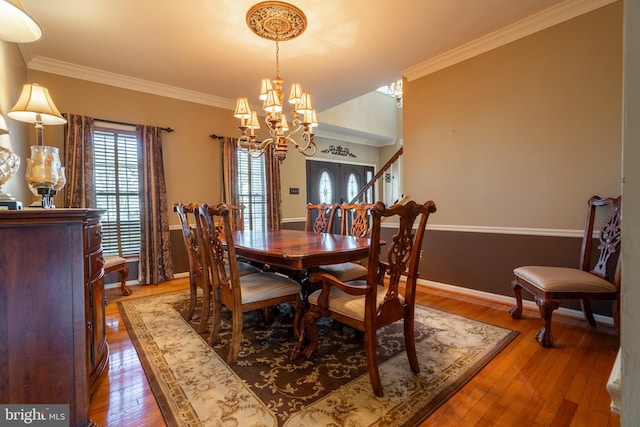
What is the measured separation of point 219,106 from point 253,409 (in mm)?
4261

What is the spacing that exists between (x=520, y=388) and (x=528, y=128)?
2353 mm

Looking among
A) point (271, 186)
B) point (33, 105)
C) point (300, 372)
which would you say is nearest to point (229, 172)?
point (271, 186)

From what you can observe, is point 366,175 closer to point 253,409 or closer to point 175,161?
point 175,161

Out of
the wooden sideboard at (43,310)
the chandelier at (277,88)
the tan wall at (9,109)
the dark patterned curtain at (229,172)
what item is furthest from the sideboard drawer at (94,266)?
the dark patterned curtain at (229,172)

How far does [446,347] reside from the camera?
208cm

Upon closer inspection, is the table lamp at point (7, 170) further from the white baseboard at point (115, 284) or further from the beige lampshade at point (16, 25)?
the white baseboard at point (115, 284)

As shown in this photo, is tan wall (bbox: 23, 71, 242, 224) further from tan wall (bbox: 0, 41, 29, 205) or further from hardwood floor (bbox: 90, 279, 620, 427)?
hardwood floor (bbox: 90, 279, 620, 427)

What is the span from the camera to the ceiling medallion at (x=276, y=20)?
2.43 m

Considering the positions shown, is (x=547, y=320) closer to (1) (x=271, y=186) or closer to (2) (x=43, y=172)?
(2) (x=43, y=172)

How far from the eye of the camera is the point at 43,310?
45.6 inches

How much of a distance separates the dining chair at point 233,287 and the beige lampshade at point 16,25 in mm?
1133

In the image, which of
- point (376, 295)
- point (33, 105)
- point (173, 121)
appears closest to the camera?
point (376, 295)

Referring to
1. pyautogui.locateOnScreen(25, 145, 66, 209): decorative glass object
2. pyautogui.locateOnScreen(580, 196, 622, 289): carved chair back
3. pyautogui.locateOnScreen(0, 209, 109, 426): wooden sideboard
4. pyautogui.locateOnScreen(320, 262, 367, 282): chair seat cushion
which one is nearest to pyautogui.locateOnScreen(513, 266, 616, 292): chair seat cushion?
pyautogui.locateOnScreen(580, 196, 622, 289): carved chair back

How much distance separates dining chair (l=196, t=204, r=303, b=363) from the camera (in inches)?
73.9
